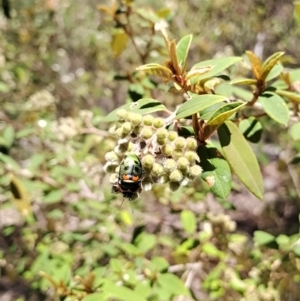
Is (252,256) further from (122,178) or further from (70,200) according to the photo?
(122,178)

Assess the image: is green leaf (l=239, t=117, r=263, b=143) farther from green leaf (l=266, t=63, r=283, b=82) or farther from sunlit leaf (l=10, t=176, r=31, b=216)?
sunlit leaf (l=10, t=176, r=31, b=216)

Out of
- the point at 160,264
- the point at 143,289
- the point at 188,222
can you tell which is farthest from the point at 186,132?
the point at 188,222

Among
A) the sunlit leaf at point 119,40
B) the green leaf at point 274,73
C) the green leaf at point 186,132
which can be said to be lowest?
the green leaf at point 186,132

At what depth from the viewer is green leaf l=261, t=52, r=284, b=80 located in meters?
0.94

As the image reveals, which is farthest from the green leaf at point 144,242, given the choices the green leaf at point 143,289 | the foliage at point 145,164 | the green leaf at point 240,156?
the green leaf at point 240,156

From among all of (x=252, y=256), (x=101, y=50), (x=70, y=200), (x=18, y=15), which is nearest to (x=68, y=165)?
(x=70, y=200)

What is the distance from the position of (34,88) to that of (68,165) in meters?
1.28

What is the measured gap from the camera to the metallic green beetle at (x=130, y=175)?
77 cm

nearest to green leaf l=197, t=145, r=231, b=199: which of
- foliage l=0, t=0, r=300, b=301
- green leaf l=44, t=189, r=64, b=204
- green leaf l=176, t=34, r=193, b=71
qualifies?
foliage l=0, t=0, r=300, b=301

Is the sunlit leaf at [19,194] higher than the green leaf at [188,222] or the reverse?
higher

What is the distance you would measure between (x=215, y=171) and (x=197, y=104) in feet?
0.50

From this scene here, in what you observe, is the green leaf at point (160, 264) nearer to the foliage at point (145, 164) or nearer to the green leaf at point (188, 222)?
the foliage at point (145, 164)

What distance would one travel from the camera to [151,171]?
2.67 feet

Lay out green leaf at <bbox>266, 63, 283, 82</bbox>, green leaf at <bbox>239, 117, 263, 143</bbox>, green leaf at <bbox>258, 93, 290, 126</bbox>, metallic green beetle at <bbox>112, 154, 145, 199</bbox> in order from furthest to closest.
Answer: green leaf at <bbox>239, 117, 263, 143</bbox>
green leaf at <bbox>266, 63, 283, 82</bbox>
green leaf at <bbox>258, 93, 290, 126</bbox>
metallic green beetle at <bbox>112, 154, 145, 199</bbox>
